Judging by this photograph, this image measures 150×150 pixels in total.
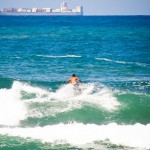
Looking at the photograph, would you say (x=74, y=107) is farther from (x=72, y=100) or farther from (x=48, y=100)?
(x=48, y=100)

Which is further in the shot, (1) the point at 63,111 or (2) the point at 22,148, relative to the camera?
(1) the point at 63,111

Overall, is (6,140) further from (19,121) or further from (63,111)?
(63,111)

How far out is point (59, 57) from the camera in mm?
36938

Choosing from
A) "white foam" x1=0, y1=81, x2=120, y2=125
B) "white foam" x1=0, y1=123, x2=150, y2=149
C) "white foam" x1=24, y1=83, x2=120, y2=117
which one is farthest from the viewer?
"white foam" x1=24, y1=83, x2=120, y2=117

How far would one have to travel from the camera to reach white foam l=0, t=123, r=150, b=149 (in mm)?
13539

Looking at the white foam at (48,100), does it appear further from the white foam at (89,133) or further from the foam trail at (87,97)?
the white foam at (89,133)

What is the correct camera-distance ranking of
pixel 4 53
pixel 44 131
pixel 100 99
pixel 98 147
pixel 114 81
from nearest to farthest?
pixel 98 147
pixel 44 131
pixel 100 99
pixel 114 81
pixel 4 53

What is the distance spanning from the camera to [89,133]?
568 inches

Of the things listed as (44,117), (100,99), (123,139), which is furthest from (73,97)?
(123,139)

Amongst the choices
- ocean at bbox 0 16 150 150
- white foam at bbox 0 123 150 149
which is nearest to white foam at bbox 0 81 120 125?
ocean at bbox 0 16 150 150

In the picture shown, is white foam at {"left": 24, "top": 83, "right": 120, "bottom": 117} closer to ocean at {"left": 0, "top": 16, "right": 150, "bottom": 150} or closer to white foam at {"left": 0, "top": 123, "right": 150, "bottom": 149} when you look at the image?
ocean at {"left": 0, "top": 16, "right": 150, "bottom": 150}

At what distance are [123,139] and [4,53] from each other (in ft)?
93.2

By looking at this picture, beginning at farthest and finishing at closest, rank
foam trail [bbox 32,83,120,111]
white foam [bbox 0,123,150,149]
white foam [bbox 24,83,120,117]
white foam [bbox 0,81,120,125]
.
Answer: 1. foam trail [bbox 32,83,120,111]
2. white foam [bbox 24,83,120,117]
3. white foam [bbox 0,81,120,125]
4. white foam [bbox 0,123,150,149]

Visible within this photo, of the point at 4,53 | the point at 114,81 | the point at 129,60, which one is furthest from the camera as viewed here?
the point at 4,53
